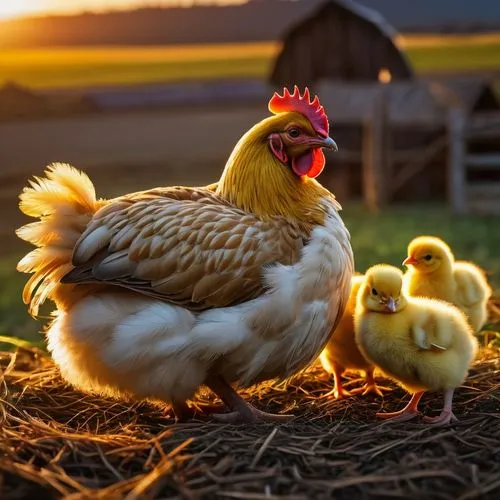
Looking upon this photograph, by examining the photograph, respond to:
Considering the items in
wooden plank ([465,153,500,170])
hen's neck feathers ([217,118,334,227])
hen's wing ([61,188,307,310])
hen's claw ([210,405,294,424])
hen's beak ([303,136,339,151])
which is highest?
hen's beak ([303,136,339,151])

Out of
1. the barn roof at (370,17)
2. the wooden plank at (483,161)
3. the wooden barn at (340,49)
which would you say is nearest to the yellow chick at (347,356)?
the wooden plank at (483,161)

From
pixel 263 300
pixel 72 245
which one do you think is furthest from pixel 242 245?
pixel 72 245

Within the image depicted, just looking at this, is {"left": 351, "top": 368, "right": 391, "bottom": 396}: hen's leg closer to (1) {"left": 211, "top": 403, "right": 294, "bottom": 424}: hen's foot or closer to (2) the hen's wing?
(1) {"left": 211, "top": 403, "right": 294, "bottom": 424}: hen's foot

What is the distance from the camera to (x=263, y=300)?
125 inches

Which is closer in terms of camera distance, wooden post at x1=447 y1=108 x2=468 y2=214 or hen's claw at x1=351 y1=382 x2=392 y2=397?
hen's claw at x1=351 y1=382 x2=392 y2=397

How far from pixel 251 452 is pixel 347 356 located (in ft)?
3.61

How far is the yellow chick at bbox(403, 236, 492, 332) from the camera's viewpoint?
4078 millimetres

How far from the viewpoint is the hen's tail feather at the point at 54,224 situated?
135 inches

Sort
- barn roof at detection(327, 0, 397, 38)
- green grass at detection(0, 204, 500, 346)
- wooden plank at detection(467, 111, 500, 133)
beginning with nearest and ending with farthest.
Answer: green grass at detection(0, 204, 500, 346), wooden plank at detection(467, 111, 500, 133), barn roof at detection(327, 0, 397, 38)

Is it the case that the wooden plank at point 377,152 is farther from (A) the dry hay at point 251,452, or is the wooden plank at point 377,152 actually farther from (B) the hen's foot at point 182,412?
(B) the hen's foot at point 182,412

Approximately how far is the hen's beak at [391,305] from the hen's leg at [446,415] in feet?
1.39

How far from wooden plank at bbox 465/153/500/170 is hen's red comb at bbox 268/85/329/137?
7169mm

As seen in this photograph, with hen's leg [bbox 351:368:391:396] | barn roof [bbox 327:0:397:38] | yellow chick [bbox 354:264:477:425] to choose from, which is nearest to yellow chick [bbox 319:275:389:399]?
hen's leg [bbox 351:368:391:396]

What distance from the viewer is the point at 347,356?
3.85 m
